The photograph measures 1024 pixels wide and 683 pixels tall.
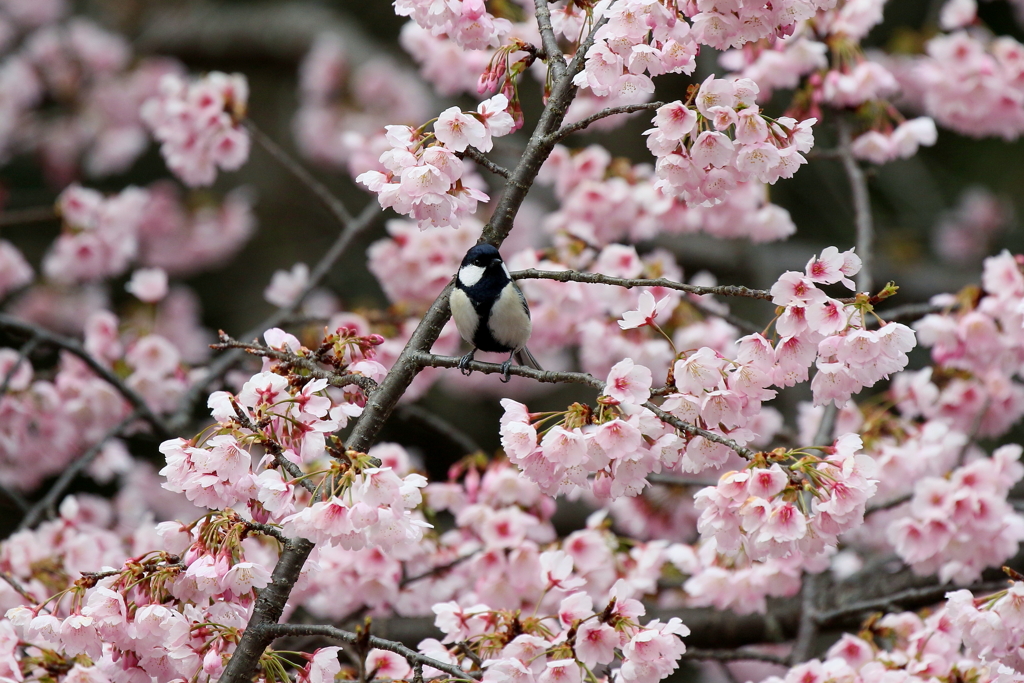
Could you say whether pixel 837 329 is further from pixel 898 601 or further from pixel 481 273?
pixel 898 601

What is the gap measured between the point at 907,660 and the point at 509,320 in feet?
3.92

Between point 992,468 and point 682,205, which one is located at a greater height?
point 682,205

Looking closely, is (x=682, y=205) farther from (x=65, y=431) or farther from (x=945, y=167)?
(x=945, y=167)

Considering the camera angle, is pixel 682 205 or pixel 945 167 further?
pixel 945 167

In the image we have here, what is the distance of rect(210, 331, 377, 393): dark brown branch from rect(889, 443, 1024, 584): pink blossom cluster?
1.55 m

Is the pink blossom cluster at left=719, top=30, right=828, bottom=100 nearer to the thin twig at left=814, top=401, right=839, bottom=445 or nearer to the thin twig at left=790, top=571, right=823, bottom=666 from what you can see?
the thin twig at left=814, top=401, right=839, bottom=445

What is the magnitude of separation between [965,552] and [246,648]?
1854 mm

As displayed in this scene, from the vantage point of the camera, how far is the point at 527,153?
1.85m

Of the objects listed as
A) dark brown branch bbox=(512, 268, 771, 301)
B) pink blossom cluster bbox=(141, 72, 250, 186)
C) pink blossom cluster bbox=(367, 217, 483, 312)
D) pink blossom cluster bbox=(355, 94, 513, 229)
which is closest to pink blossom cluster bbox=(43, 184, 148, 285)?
pink blossom cluster bbox=(141, 72, 250, 186)

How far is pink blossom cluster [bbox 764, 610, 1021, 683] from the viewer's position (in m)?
1.93

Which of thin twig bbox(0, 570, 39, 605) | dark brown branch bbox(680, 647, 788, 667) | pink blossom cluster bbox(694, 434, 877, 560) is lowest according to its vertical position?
thin twig bbox(0, 570, 39, 605)

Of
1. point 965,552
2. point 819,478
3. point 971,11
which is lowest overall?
point 965,552

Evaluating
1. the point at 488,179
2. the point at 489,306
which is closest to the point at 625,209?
the point at 489,306

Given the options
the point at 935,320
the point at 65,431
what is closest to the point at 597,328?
the point at 935,320
